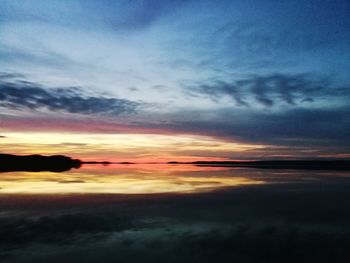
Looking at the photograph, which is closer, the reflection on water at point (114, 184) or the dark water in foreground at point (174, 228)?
the dark water in foreground at point (174, 228)

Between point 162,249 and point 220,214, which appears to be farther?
point 220,214

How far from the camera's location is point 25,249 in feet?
33.5

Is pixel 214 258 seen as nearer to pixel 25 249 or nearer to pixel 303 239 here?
pixel 303 239

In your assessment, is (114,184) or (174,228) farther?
(114,184)

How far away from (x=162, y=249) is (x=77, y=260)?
2358 mm

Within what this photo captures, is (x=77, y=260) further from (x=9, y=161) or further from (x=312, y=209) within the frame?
(x=9, y=161)

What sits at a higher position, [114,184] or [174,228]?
[114,184]

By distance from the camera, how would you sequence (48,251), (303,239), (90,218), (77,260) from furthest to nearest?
(90,218) < (303,239) < (48,251) < (77,260)

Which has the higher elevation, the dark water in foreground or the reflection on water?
the reflection on water

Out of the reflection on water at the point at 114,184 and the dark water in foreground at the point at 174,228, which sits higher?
the reflection on water at the point at 114,184

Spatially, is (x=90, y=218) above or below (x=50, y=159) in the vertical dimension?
below

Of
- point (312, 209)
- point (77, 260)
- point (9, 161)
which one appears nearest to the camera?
point (77, 260)

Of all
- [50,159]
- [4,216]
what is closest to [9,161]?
[50,159]

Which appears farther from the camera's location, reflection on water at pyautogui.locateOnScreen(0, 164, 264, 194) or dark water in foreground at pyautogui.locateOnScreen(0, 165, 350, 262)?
reflection on water at pyautogui.locateOnScreen(0, 164, 264, 194)
